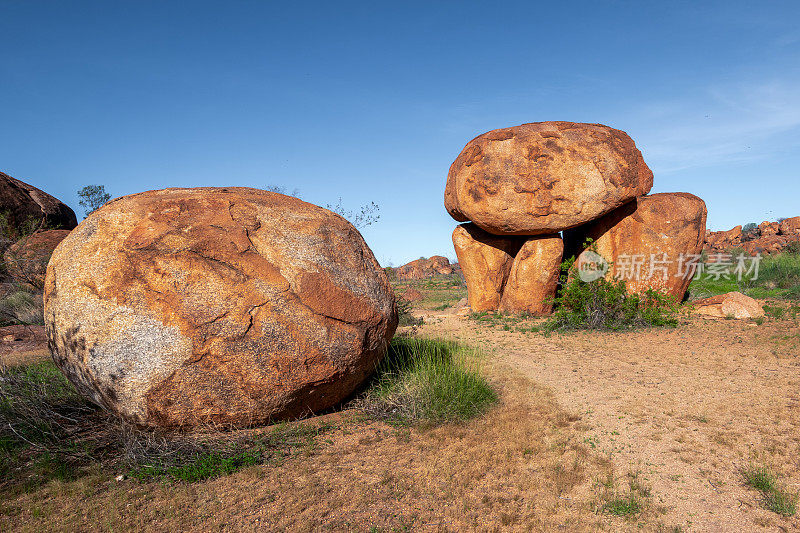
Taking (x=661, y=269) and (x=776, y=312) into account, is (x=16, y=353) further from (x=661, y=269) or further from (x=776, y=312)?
(x=776, y=312)

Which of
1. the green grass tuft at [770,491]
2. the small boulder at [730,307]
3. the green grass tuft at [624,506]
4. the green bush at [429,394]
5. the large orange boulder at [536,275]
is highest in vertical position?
the large orange boulder at [536,275]

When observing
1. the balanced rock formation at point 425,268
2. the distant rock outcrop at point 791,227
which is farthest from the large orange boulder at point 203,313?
the distant rock outcrop at point 791,227

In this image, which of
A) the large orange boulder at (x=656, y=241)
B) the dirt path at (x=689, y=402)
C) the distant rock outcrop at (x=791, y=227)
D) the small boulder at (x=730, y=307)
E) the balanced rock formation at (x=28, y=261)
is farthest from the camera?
the distant rock outcrop at (x=791, y=227)

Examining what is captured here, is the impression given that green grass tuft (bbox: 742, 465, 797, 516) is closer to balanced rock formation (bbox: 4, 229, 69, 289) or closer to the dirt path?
the dirt path

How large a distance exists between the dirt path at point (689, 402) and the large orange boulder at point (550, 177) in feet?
7.72

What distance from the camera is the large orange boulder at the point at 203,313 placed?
3555mm

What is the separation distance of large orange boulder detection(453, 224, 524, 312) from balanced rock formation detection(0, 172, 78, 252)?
39.0 feet

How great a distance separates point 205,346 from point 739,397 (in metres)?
5.18

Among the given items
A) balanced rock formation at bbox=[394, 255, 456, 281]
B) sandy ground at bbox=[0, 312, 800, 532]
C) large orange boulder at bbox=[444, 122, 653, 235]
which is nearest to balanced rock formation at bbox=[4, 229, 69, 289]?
large orange boulder at bbox=[444, 122, 653, 235]

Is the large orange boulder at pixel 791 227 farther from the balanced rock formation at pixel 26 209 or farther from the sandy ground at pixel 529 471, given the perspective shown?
the balanced rock formation at pixel 26 209

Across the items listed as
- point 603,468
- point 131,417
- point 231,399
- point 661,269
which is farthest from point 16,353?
point 661,269

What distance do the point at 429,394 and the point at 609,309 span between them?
5590 mm

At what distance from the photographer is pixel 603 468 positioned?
11.6ft

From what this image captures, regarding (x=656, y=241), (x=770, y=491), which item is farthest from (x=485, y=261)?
(x=770, y=491)
